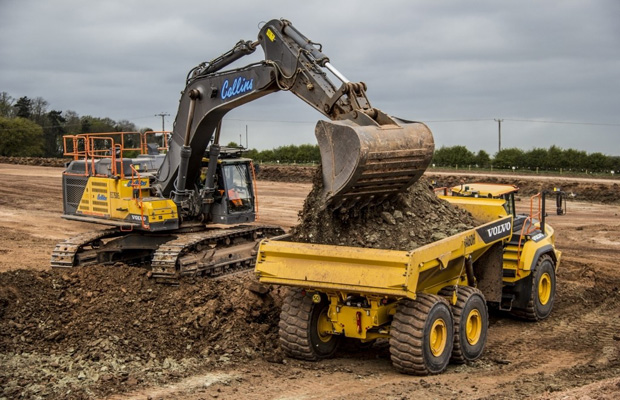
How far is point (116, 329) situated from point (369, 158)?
4361mm

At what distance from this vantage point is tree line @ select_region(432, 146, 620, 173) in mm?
50375

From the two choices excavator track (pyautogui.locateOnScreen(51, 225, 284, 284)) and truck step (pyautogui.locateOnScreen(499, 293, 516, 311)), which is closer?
truck step (pyautogui.locateOnScreen(499, 293, 516, 311))

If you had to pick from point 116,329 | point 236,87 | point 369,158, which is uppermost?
point 236,87

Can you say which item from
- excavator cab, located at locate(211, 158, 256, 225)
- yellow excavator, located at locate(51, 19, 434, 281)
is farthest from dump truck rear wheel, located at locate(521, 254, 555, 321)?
excavator cab, located at locate(211, 158, 256, 225)

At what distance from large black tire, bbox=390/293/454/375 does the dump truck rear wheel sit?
3.15m

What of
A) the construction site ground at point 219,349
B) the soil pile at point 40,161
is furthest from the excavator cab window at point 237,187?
the soil pile at point 40,161

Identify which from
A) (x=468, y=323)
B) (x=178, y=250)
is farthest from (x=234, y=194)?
(x=468, y=323)

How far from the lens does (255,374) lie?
9391 mm

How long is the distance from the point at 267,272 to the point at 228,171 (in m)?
5.42

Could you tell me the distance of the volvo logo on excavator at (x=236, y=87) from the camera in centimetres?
1241

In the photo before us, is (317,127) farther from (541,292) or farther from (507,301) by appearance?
(541,292)

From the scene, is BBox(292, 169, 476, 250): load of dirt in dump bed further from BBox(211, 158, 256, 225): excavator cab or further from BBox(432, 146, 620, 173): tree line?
BBox(432, 146, 620, 173): tree line

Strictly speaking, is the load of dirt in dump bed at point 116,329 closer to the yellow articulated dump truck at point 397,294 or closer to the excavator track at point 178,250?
the excavator track at point 178,250

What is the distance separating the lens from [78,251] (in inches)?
561
